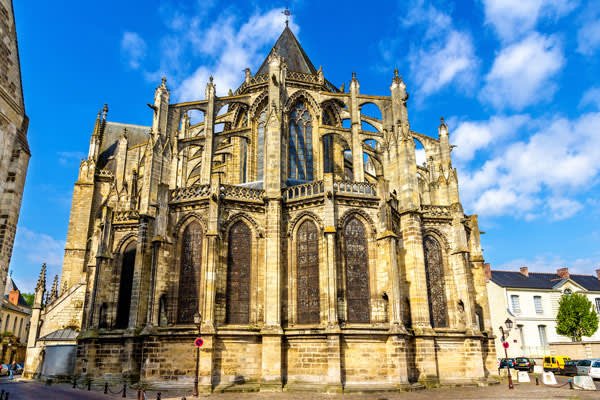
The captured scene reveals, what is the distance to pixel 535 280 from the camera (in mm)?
41969

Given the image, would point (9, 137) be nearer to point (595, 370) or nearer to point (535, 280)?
point (595, 370)

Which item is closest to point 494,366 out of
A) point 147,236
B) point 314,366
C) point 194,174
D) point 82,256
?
point 314,366

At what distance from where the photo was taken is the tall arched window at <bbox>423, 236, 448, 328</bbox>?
21.8 m

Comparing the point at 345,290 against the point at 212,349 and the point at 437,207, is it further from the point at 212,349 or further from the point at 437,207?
the point at 437,207

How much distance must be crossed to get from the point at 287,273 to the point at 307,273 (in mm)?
882

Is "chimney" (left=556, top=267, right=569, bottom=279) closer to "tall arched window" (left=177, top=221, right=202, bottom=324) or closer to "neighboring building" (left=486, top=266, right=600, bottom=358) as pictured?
"neighboring building" (left=486, top=266, right=600, bottom=358)

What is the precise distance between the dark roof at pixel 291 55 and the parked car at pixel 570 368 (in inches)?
977

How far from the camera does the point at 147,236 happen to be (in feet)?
66.2

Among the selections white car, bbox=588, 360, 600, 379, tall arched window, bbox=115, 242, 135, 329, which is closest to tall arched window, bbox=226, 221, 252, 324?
tall arched window, bbox=115, 242, 135, 329

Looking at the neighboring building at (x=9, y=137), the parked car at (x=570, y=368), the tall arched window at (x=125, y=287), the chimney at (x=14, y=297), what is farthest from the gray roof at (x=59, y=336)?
the chimney at (x=14, y=297)

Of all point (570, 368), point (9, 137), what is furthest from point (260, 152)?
point (570, 368)

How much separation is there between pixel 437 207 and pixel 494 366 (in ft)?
27.7

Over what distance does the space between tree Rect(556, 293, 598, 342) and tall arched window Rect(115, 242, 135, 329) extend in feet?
108

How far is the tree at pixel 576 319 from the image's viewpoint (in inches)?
1409
